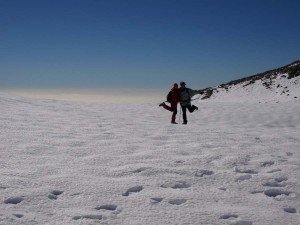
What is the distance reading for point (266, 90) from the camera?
134ft


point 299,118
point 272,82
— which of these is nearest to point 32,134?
point 299,118

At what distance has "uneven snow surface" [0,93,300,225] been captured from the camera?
4875 mm

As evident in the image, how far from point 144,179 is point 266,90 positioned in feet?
123

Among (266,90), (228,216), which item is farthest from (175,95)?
(266,90)

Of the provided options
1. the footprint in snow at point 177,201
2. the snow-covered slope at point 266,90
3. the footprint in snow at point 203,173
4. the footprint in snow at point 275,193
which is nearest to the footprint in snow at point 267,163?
the footprint in snow at point 203,173

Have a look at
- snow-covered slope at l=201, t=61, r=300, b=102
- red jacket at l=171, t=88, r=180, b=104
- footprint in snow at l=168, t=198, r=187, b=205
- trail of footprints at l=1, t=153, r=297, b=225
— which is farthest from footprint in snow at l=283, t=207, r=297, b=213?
snow-covered slope at l=201, t=61, r=300, b=102

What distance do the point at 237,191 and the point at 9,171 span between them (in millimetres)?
4066

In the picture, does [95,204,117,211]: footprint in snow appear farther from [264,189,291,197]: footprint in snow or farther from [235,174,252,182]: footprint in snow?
[264,189,291,197]: footprint in snow

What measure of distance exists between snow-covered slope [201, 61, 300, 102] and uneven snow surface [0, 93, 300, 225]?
1044 inches

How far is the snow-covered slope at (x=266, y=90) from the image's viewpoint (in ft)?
120

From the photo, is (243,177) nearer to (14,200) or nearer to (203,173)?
(203,173)

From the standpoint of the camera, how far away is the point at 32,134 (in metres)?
→ 9.77

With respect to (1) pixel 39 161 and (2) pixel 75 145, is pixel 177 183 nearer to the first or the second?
(1) pixel 39 161

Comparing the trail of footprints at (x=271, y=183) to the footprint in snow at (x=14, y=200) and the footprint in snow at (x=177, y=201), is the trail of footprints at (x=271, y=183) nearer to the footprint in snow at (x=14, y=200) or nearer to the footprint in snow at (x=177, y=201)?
the footprint in snow at (x=177, y=201)
